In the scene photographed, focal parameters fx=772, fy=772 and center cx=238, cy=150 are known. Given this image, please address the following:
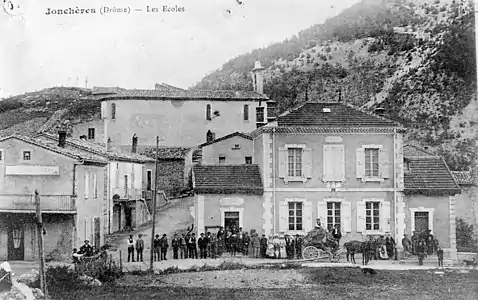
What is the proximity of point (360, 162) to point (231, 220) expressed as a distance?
243 centimetres

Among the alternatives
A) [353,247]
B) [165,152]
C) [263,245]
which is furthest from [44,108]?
[353,247]

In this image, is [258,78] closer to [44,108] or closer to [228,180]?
[228,180]

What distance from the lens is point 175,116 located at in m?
16.8

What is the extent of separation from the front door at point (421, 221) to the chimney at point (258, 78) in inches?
140

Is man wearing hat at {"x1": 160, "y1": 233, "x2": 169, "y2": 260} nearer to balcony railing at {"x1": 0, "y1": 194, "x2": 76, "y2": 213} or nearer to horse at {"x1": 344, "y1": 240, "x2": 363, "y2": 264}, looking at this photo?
balcony railing at {"x1": 0, "y1": 194, "x2": 76, "y2": 213}

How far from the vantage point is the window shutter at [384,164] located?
1320 centimetres

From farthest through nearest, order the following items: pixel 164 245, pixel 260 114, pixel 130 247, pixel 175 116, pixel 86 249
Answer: pixel 175 116
pixel 260 114
pixel 164 245
pixel 130 247
pixel 86 249

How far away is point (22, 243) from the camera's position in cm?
1225

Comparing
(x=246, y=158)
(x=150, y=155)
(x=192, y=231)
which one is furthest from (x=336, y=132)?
(x=150, y=155)

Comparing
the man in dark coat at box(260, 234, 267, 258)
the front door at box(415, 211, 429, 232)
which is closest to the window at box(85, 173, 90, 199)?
the man in dark coat at box(260, 234, 267, 258)

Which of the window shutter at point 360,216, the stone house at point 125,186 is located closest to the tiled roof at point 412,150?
the window shutter at point 360,216

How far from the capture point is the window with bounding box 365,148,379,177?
13.2 meters

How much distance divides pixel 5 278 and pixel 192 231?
3147 millimetres

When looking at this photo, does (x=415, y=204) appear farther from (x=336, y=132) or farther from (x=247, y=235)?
(x=247, y=235)
